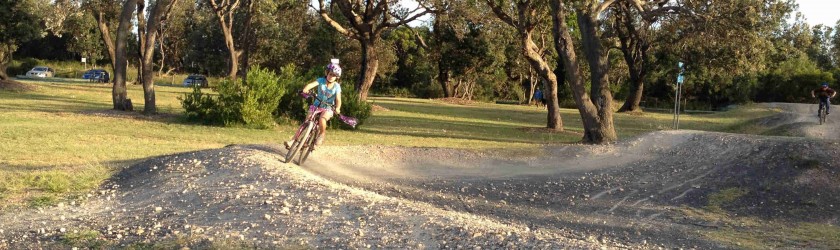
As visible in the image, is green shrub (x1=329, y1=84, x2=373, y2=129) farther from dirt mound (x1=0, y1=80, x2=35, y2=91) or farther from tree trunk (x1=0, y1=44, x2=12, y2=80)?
tree trunk (x1=0, y1=44, x2=12, y2=80)

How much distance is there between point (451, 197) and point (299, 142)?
2.68 metres

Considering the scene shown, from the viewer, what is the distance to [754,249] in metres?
7.98

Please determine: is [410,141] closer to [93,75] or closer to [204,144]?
[204,144]

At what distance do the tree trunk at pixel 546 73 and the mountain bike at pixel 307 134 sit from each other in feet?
40.6

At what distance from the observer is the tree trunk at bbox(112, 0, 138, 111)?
22.7 m

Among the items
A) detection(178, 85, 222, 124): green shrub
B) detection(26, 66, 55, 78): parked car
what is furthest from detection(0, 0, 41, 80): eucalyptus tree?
detection(26, 66, 55, 78): parked car

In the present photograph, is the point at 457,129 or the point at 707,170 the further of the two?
the point at 457,129

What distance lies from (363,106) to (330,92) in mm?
11795

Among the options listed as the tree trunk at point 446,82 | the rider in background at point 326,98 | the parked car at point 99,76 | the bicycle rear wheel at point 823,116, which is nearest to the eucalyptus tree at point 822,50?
the tree trunk at point 446,82

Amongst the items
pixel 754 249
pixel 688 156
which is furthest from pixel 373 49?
pixel 754 249

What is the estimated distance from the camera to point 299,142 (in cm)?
1165

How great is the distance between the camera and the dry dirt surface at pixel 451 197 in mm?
6570

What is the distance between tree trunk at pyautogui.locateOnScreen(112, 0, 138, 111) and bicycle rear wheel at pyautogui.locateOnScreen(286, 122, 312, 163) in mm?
13003

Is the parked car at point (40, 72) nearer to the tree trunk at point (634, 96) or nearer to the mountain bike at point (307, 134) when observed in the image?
the tree trunk at point (634, 96)
